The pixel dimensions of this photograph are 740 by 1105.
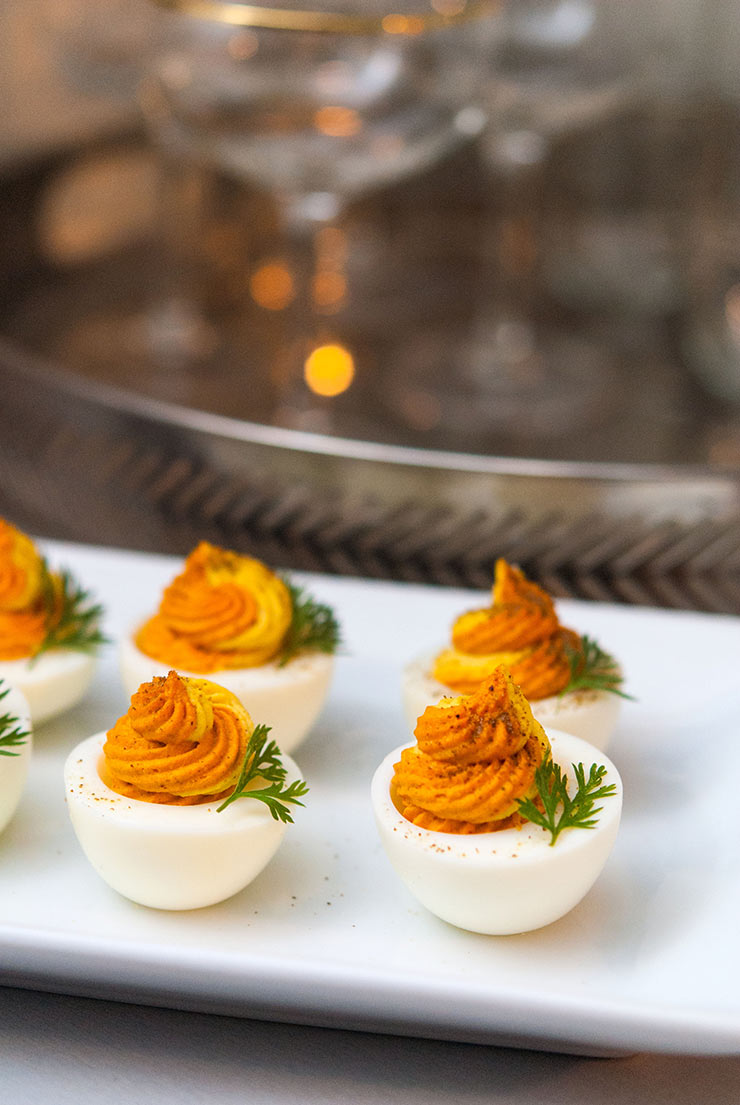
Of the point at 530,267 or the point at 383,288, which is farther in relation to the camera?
the point at 383,288

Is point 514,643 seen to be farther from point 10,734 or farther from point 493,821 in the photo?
point 10,734

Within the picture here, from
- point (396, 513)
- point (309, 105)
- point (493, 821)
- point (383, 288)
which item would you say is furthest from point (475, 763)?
point (383, 288)

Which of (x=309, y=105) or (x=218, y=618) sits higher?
(x=309, y=105)

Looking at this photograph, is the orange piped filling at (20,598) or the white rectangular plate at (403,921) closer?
the white rectangular plate at (403,921)

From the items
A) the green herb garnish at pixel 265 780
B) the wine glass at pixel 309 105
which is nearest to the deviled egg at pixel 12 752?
the green herb garnish at pixel 265 780

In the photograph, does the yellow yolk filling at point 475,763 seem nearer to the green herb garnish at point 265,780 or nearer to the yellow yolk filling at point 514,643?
the green herb garnish at point 265,780

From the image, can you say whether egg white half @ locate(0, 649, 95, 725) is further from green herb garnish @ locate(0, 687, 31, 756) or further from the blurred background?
the blurred background
